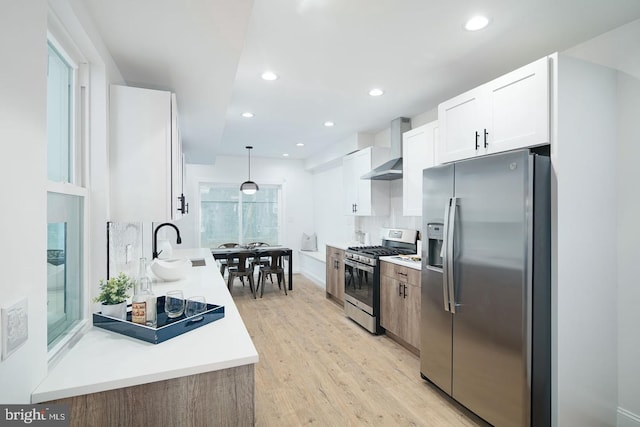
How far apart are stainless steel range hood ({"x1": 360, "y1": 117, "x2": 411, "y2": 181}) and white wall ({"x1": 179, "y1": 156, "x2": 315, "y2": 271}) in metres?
3.39

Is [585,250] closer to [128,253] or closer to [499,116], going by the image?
[499,116]

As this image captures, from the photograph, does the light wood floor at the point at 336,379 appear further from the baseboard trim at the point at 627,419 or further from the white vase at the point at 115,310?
the white vase at the point at 115,310

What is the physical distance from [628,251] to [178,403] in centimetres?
270

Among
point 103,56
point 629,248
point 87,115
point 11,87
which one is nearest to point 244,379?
point 11,87

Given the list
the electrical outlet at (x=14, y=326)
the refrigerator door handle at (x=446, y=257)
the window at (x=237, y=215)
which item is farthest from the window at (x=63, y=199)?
the window at (x=237, y=215)

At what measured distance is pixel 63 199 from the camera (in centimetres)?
140

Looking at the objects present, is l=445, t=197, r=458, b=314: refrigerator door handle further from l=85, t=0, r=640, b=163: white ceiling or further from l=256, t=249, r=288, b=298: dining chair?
l=256, t=249, r=288, b=298: dining chair

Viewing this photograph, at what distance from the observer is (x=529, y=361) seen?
71.3 inches

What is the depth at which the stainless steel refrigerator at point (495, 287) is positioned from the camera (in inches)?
71.7

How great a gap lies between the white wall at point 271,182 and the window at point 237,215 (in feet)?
0.54

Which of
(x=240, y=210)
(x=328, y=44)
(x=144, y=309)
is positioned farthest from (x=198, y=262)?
(x=240, y=210)

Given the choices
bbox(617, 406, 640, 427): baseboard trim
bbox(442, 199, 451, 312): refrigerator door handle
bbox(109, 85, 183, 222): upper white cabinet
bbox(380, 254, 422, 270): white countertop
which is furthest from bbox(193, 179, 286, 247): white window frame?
bbox(617, 406, 640, 427): baseboard trim

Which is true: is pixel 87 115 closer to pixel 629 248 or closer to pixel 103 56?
pixel 103 56

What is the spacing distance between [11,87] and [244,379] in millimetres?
1177
